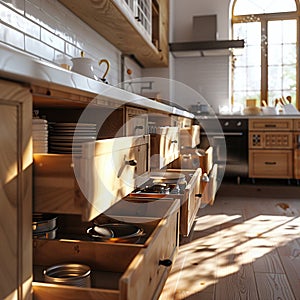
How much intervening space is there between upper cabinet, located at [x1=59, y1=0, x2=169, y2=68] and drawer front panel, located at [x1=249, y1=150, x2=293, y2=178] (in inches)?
60.8

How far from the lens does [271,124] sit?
465 cm

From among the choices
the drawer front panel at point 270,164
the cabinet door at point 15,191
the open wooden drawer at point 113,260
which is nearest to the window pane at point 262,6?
the drawer front panel at point 270,164

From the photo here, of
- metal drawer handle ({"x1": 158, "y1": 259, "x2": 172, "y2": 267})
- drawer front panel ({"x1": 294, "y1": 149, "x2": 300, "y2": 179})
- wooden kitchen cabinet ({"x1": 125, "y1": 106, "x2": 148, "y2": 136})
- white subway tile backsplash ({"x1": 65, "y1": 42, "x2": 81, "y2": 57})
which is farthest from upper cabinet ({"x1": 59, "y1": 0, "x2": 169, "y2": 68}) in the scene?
drawer front panel ({"x1": 294, "y1": 149, "x2": 300, "y2": 179})

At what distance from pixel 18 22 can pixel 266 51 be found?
13.5ft

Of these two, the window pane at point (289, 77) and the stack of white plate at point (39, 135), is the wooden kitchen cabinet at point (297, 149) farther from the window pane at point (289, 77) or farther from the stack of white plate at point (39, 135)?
the stack of white plate at point (39, 135)

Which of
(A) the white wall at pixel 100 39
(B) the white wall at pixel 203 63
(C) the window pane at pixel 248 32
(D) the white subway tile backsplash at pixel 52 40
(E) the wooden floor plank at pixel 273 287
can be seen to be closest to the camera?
(E) the wooden floor plank at pixel 273 287

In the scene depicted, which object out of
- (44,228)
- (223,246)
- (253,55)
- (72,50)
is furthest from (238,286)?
(253,55)

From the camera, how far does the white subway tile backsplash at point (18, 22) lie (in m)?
1.82

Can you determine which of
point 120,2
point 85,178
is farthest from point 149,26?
point 85,178

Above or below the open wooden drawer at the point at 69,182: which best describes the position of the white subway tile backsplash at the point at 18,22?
above

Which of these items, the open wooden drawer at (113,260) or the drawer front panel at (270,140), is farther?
the drawer front panel at (270,140)

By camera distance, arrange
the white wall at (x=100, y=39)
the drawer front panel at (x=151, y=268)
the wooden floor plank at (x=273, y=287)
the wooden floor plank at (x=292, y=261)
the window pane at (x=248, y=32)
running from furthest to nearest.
Answer: the window pane at (x=248, y=32)
the white wall at (x=100, y=39)
the wooden floor plank at (x=292, y=261)
the wooden floor plank at (x=273, y=287)
the drawer front panel at (x=151, y=268)

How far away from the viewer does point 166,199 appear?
1705 mm

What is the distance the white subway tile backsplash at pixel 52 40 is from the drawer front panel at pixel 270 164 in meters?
2.82
